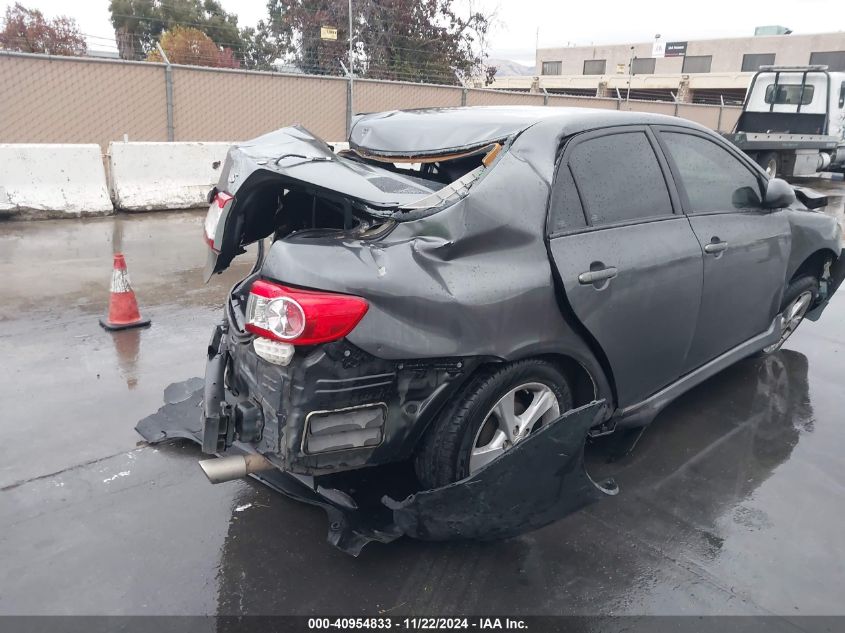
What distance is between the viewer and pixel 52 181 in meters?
8.87

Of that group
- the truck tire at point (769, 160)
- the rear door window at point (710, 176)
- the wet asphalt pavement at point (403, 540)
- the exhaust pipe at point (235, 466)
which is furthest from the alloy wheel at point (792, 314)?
the truck tire at point (769, 160)

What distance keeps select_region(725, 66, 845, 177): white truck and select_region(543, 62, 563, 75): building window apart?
50.3m

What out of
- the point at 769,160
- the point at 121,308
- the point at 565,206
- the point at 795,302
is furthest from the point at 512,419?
the point at 769,160

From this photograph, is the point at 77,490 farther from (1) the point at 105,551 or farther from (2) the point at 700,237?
(2) the point at 700,237

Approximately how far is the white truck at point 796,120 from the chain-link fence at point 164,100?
7475 mm

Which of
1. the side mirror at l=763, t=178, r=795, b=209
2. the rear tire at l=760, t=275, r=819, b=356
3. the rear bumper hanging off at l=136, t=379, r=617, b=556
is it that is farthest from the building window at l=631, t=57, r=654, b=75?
the rear bumper hanging off at l=136, t=379, r=617, b=556

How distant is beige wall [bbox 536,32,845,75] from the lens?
160ft

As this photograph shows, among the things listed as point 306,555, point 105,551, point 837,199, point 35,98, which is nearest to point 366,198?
point 306,555

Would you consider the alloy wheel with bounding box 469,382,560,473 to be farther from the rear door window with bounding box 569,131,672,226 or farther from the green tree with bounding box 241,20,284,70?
the green tree with bounding box 241,20,284,70

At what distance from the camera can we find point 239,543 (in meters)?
2.80

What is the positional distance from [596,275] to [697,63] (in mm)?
59778

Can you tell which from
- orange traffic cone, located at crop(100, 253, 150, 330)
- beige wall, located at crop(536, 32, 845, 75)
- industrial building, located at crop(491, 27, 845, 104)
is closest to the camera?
orange traffic cone, located at crop(100, 253, 150, 330)

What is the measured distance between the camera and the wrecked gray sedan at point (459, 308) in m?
2.39

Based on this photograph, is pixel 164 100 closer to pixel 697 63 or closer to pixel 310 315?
pixel 310 315
